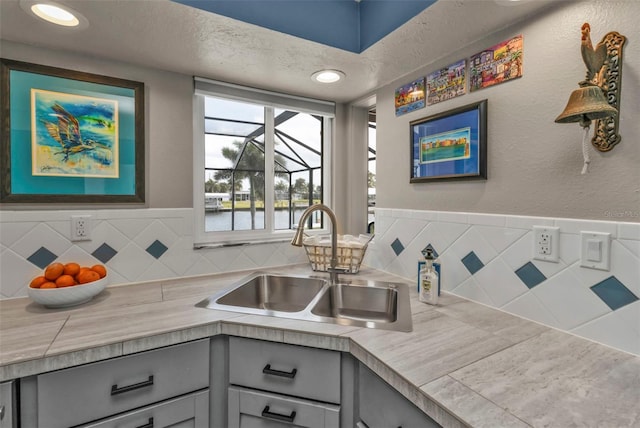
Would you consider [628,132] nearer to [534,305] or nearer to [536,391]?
[534,305]

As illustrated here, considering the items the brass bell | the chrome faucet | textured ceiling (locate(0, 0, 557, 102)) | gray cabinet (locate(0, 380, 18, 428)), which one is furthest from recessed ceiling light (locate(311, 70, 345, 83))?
gray cabinet (locate(0, 380, 18, 428))

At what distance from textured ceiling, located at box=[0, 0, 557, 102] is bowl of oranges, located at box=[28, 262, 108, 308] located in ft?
3.11

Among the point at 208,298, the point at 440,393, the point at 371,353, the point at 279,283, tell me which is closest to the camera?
the point at 440,393

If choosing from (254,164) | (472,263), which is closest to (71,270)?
(254,164)

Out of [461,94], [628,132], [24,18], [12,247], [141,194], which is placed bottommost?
[12,247]

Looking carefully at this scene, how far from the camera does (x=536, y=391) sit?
669mm

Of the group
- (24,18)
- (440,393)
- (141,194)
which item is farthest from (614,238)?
(24,18)

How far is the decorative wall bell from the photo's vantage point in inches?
33.3

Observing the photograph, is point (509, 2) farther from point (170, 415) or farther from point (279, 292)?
point (170, 415)

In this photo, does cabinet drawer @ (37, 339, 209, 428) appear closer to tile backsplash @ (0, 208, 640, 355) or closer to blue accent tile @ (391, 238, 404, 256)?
tile backsplash @ (0, 208, 640, 355)

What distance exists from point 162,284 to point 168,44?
1.11 meters

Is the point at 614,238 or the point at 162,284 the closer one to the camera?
the point at 614,238

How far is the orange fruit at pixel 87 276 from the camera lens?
3.85ft

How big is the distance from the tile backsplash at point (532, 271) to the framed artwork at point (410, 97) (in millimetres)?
544
